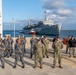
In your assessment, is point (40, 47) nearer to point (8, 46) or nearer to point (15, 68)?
point (15, 68)

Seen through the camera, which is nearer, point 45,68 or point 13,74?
point 13,74

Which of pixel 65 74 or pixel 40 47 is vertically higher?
pixel 40 47

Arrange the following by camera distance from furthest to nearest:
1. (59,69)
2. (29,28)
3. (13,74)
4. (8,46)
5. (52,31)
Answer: (29,28)
(52,31)
(8,46)
(59,69)
(13,74)

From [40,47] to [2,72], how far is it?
96.8 inches

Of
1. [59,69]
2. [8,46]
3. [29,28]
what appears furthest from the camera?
[29,28]

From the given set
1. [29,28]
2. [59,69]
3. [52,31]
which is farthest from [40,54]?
[29,28]

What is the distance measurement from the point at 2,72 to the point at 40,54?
2263mm

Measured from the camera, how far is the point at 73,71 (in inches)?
481

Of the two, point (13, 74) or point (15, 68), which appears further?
point (15, 68)

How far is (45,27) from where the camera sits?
108 m

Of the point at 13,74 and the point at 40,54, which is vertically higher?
the point at 40,54

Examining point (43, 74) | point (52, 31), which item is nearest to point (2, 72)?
point (43, 74)

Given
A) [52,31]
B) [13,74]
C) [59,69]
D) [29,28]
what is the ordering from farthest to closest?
1. [29,28]
2. [52,31]
3. [59,69]
4. [13,74]

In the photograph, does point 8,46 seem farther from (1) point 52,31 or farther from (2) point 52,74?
(1) point 52,31
